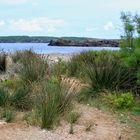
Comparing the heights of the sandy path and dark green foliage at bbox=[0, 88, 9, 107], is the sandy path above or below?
below

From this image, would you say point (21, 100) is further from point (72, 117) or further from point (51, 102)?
point (72, 117)

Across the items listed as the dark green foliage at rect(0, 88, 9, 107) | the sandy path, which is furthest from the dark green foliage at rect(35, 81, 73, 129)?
the dark green foliage at rect(0, 88, 9, 107)

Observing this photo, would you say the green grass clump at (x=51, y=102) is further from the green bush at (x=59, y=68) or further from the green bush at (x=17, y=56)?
the green bush at (x=17, y=56)

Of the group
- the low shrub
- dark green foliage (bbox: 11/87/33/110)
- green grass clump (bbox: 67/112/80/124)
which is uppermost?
dark green foliage (bbox: 11/87/33/110)

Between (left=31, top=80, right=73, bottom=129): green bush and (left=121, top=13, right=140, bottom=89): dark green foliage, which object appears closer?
(left=31, top=80, right=73, bottom=129): green bush

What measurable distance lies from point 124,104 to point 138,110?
39cm

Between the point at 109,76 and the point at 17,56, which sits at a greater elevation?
the point at 17,56

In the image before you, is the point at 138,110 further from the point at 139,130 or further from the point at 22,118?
the point at 22,118

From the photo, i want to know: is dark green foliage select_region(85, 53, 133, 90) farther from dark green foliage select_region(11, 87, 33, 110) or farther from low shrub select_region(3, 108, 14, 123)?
low shrub select_region(3, 108, 14, 123)

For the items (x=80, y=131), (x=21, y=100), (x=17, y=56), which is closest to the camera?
(x=80, y=131)

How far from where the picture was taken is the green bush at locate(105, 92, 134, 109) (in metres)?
11.6

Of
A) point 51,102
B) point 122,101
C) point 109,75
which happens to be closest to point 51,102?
point 51,102

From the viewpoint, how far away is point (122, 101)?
38.1ft

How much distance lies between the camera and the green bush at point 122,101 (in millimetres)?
11590
